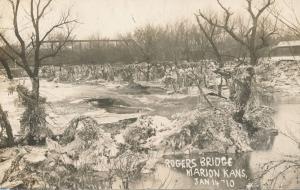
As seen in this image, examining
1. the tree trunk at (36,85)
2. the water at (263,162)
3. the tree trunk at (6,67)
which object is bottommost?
the water at (263,162)

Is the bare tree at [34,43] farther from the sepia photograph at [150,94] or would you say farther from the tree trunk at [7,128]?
the tree trunk at [7,128]

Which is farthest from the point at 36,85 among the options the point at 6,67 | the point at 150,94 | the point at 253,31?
the point at 253,31

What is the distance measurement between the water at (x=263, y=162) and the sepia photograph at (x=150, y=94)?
0.03 ft

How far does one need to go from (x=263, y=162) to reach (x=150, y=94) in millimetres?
1385

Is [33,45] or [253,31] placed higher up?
[253,31]

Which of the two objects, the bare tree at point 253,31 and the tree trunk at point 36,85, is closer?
the bare tree at point 253,31

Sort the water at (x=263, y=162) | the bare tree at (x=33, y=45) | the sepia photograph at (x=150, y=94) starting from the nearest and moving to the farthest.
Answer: the water at (x=263, y=162), the sepia photograph at (x=150, y=94), the bare tree at (x=33, y=45)

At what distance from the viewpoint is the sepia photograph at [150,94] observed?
5133 mm

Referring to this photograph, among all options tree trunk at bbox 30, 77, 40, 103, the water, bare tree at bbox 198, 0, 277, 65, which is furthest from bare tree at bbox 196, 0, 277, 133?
tree trunk at bbox 30, 77, 40, 103

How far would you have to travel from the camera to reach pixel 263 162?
514 cm

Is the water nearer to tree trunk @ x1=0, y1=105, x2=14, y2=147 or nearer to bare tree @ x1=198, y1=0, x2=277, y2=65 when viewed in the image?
bare tree @ x1=198, y1=0, x2=277, y2=65

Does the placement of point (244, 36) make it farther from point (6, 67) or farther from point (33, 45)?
point (6, 67)

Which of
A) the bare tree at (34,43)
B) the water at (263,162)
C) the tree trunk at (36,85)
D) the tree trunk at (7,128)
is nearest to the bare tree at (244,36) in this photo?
the water at (263,162)

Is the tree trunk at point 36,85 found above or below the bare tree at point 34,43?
below
